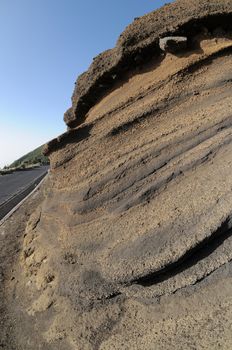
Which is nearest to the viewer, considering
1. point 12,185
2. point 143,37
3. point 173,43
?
point 173,43

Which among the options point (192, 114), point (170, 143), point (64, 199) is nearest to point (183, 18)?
point (192, 114)

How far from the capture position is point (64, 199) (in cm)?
721

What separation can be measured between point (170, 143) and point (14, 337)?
138 inches

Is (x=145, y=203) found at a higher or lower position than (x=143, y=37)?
lower

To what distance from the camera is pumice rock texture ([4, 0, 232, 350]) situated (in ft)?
15.5

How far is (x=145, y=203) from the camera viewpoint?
582cm

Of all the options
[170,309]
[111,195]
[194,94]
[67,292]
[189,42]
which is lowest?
[170,309]

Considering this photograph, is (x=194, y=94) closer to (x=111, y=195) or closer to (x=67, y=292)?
(x=111, y=195)

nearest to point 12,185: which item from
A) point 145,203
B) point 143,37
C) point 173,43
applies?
point 143,37

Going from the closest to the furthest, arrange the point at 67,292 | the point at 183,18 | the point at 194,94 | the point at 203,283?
the point at 203,283, the point at 67,292, the point at 194,94, the point at 183,18

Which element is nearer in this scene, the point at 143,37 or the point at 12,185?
the point at 143,37

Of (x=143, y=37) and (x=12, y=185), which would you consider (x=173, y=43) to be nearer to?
(x=143, y=37)

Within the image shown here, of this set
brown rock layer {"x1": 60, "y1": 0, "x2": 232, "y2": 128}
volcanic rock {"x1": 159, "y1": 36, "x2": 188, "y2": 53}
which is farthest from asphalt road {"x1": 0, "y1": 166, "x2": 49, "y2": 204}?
volcanic rock {"x1": 159, "y1": 36, "x2": 188, "y2": 53}

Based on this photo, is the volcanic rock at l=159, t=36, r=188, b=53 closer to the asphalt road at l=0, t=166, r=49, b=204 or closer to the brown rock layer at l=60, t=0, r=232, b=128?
the brown rock layer at l=60, t=0, r=232, b=128
